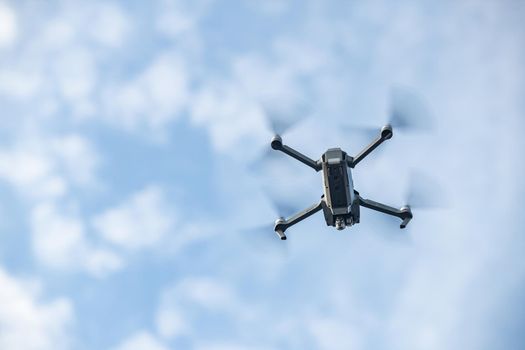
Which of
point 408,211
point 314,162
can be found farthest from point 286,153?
point 408,211

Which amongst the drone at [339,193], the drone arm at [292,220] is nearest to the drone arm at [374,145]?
the drone at [339,193]

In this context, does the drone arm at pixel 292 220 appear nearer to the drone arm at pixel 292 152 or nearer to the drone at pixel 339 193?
the drone at pixel 339 193

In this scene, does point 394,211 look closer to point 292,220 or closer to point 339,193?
point 339,193

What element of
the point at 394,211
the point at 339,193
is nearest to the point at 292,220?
the point at 339,193

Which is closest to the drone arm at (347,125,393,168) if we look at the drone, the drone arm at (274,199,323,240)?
the drone

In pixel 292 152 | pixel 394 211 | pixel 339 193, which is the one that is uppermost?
pixel 292 152
